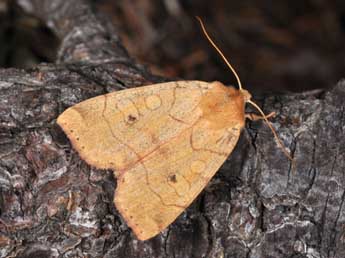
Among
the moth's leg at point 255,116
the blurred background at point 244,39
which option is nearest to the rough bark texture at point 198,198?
the moth's leg at point 255,116

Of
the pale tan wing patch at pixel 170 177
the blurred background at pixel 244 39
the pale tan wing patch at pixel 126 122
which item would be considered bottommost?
the blurred background at pixel 244 39

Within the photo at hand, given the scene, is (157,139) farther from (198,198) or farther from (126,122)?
(198,198)

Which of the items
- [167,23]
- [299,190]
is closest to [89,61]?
[299,190]

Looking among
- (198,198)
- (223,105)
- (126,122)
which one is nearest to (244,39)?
(223,105)

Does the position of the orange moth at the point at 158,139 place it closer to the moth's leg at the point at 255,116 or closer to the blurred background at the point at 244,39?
the moth's leg at the point at 255,116

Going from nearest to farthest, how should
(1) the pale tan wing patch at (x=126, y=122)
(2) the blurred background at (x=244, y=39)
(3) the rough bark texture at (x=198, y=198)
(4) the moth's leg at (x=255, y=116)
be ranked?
(3) the rough bark texture at (x=198, y=198) → (1) the pale tan wing patch at (x=126, y=122) → (4) the moth's leg at (x=255, y=116) → (2) the blurred background at (x=244, y=39)

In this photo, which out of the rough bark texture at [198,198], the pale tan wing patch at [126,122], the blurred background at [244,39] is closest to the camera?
the rough bark texture at [198,198]

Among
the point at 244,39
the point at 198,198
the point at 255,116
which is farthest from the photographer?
the point at 244,39
